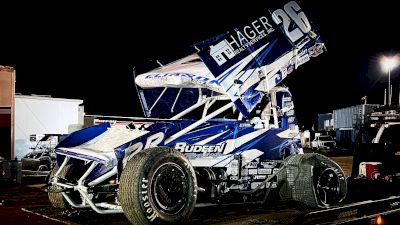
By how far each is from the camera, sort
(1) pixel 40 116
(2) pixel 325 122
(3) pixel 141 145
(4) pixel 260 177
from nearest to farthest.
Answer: (3) pixel 141 145 → (4) pixel 260 177 → (1) pixel 40 116 → (2) pixel 325 122

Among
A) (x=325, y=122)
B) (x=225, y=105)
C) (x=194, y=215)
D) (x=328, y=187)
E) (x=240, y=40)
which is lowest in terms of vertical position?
(x=194, y=215)

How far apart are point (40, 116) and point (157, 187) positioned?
13.6 metres

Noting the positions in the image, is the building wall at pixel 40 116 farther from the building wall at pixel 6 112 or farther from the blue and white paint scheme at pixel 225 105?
the blue and white paint scheme at pixel 225 105

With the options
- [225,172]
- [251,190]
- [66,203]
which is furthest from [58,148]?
[251,190]

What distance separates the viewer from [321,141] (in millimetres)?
42594

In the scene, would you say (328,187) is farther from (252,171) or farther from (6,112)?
(6,112)

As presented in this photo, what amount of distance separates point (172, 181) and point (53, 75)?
5546cm

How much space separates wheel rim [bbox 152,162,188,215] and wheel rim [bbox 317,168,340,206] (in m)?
2.54

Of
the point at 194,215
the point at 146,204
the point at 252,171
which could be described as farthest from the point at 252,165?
the point at 146,204

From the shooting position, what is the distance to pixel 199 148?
7027mm

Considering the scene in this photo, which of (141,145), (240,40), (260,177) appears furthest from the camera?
(260,177)

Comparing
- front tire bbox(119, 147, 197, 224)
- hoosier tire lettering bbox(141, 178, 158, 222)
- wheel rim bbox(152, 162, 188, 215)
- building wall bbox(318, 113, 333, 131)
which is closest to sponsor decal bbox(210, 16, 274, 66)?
front tire bbox(119, 147, 197, 224)

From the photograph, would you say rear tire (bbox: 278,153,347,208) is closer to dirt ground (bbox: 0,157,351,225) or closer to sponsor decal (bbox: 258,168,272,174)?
sponsor decal (bbox: 258,168,272,174)

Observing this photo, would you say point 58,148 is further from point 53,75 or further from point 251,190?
point 53,75
